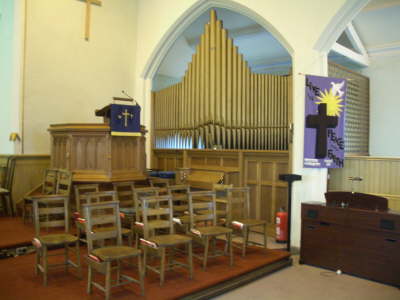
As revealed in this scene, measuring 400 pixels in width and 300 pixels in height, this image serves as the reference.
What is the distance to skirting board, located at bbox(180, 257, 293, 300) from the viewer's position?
3841 mm

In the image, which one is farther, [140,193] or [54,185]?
[54,185]

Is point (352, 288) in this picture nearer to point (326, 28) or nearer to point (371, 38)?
point (326, 28)

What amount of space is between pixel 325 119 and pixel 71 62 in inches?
205

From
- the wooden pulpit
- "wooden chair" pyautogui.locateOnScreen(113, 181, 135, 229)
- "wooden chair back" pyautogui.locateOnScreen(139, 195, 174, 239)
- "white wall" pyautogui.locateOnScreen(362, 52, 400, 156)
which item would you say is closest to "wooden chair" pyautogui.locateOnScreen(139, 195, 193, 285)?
"wooden chair back" pyautogui.locateOnScreen(139, 195, 174, 239)

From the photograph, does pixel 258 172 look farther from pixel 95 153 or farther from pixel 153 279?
pixel 153 279

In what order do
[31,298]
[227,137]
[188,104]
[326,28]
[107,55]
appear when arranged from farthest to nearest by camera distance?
[107,55] < [188,104] < [227,137] < [326,28] < [31,298]

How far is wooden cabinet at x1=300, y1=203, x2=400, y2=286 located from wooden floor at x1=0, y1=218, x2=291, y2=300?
46 centimetres

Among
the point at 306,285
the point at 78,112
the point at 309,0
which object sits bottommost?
the point at 306,285

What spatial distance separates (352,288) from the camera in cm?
431

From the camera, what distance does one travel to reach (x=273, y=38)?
9508 mm

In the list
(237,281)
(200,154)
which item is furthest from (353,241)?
(200,154)

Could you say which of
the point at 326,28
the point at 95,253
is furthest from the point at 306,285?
the point at 326,28

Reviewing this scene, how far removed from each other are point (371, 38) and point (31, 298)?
25.5 ft

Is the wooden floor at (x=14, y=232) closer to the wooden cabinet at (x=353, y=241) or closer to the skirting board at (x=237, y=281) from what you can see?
the skirting board at (x=237, y=281)
